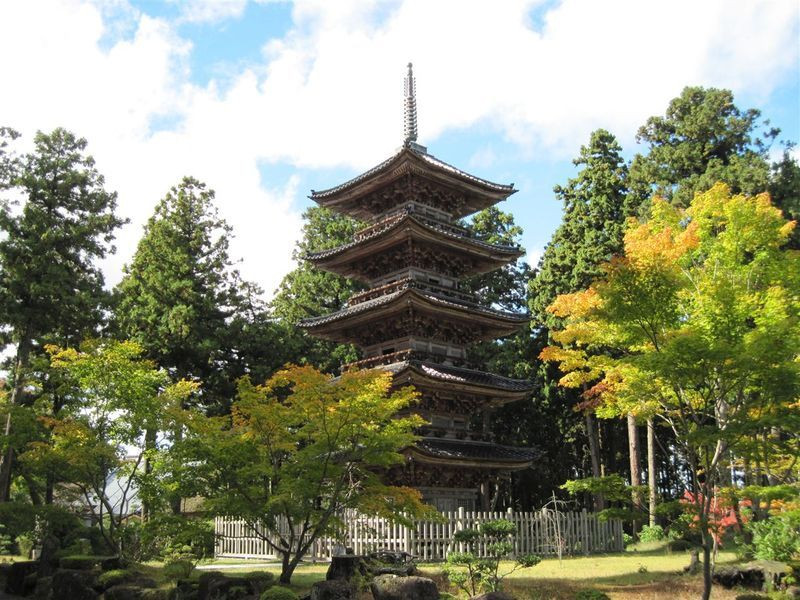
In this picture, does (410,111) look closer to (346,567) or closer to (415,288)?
(415,288)

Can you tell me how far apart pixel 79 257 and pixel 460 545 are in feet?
60.7

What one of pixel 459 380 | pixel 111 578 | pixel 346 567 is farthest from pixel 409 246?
pixel 111 578

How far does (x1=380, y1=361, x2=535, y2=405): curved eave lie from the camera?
928 inches

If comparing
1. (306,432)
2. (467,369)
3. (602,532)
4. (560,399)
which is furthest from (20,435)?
(560,399)

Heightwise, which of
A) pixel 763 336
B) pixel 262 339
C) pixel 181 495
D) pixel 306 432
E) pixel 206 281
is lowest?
pixel 181 495

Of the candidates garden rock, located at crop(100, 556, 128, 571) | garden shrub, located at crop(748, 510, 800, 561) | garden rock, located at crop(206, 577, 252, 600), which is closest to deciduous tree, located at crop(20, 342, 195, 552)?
garden rock, located at crop(100, 556, 128, 571)

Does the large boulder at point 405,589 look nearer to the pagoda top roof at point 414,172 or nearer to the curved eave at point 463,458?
the curved eave at point 463,458

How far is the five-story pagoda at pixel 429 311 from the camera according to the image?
24516 mm

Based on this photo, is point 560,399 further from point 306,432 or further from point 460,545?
point 306,432

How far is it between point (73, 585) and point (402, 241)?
1628cm

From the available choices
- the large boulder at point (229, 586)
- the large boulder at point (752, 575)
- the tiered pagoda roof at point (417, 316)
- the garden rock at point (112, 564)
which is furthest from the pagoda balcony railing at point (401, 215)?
the large boulder at point (752, 575)

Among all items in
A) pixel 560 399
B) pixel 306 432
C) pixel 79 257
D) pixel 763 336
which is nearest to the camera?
pixel 763 336

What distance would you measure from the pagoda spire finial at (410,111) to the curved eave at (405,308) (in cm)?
856

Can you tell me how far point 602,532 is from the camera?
83.3 feet
